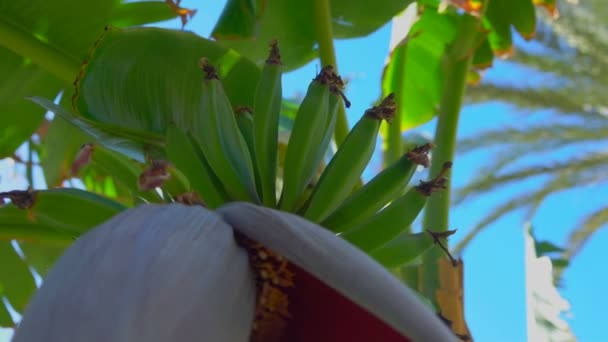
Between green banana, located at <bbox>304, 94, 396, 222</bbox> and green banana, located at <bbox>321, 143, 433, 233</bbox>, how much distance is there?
0.5 inches

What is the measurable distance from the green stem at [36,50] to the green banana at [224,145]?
0.62 m

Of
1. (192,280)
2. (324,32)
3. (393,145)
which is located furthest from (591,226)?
(192,280)

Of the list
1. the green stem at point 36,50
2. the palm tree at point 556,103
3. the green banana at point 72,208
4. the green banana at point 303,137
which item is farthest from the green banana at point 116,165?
the palm tree at point 556,103

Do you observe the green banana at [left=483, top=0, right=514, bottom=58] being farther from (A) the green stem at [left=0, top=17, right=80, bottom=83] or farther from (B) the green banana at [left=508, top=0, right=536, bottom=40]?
(A) the green stem at [left=0, top=17, right=80, bottom=83]

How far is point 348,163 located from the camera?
2.88 feet

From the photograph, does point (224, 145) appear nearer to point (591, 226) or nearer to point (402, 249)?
point (402, 249)

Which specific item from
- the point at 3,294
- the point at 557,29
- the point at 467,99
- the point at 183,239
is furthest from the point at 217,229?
the point at 557,29

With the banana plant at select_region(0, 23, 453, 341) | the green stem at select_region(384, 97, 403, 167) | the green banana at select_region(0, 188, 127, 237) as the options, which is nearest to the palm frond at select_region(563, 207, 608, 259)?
the green stem at select_region(384, 97, 403, 167)

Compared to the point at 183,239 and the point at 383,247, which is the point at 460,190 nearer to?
the point at 383,247

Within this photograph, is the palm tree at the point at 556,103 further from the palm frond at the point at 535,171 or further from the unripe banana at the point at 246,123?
the unripe banana at the point at 246,123

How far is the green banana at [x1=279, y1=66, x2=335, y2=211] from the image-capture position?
88 cm

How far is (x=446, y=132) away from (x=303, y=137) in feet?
2.65

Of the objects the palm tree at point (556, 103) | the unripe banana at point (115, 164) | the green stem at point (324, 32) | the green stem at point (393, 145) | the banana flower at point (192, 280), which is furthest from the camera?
the palm tree at point (556, 103)

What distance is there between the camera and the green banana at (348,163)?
858 mm
